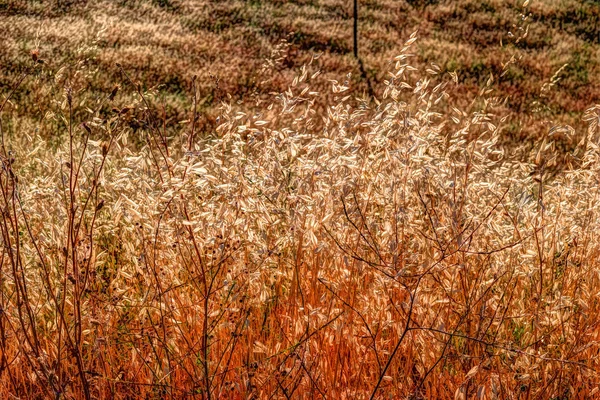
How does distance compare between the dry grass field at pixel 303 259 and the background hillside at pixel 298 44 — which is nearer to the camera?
the dry grass field at pixel 303 259

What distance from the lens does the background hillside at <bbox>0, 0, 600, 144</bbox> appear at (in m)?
14.3

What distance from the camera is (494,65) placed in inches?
672

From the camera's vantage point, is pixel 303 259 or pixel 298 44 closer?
pixel 303 259

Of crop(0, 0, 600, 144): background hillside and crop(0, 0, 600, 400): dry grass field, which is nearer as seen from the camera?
crop(0, 0, 600, 400): dry grass field

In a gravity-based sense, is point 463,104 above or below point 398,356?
below

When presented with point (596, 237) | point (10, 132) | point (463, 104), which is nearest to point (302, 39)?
point (463, 104)

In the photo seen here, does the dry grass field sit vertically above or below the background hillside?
above

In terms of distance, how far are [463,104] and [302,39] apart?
5.82 m

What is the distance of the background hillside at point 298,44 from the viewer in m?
14.3

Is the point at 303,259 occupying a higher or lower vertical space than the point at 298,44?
higher

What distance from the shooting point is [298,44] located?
55.5 ft

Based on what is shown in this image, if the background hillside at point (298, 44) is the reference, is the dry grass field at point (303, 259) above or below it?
above

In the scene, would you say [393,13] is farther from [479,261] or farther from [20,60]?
[479,261]

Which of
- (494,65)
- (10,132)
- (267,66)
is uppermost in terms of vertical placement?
(267,66)
